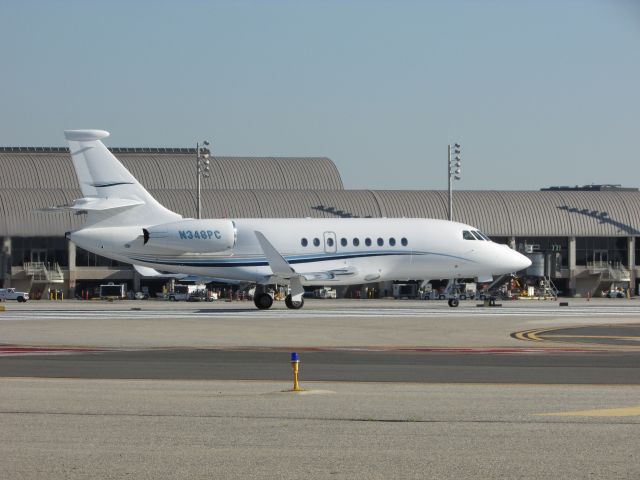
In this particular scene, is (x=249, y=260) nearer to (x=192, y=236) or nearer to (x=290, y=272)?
(x=290, y=272)

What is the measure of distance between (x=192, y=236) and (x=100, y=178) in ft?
16.0

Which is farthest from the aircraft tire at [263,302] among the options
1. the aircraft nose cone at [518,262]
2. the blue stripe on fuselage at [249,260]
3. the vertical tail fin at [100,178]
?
the aircraft nose cone at [518,262]

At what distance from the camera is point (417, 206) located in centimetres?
9681

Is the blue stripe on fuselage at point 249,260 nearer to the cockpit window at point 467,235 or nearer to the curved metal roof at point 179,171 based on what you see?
the cockpit window at point 467,235

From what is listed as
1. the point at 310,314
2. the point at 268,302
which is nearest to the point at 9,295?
the point at 268,302

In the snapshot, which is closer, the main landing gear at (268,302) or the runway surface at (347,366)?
the runway surface at (347,366)

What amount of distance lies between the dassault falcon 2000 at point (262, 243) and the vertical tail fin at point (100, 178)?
0.15 ft

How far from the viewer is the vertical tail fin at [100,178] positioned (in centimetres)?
5106

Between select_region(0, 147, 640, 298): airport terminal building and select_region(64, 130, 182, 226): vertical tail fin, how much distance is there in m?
38.9

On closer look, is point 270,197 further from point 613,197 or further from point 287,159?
point 613,197

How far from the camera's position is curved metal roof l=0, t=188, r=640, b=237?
92.4 meters

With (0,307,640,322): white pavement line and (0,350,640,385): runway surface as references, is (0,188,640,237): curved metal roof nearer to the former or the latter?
(0,307,640,322): white pavement line

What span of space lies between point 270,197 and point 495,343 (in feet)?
207

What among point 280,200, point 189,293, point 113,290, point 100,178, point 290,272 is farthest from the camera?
point 280,200
